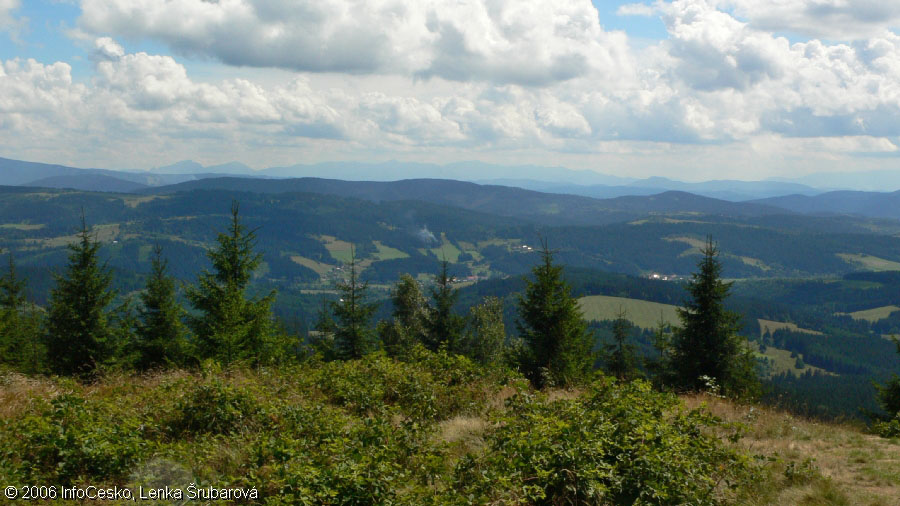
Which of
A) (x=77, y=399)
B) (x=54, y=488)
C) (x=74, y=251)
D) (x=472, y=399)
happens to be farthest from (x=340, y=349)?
(x=54, y=488)

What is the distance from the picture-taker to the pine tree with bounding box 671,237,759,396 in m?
20.7

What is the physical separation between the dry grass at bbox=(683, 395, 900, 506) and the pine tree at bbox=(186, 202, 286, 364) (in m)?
14.7

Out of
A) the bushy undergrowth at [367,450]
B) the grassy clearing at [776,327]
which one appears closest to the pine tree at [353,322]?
the bushy undergrowth at [367,450]

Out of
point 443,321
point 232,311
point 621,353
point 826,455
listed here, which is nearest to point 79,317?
point 232,311

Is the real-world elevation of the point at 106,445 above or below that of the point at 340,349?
above

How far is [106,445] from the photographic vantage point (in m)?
6.70

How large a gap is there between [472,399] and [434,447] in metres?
3.93

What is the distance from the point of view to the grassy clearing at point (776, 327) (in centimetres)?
18321

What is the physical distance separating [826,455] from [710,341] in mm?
13333

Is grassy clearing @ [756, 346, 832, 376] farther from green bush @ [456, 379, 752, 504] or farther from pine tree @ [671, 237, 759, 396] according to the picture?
green bush @ [456, 379, 752, 504]

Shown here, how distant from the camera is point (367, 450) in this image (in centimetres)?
678

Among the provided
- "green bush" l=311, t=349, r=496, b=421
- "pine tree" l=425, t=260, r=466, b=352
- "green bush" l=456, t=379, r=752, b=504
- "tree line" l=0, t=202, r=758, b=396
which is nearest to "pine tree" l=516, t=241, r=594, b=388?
"tree line" l=0, t=202, r=758, b=396

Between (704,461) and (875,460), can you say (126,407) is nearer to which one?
(704,461)

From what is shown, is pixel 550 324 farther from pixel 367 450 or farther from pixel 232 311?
pixel 367 450
